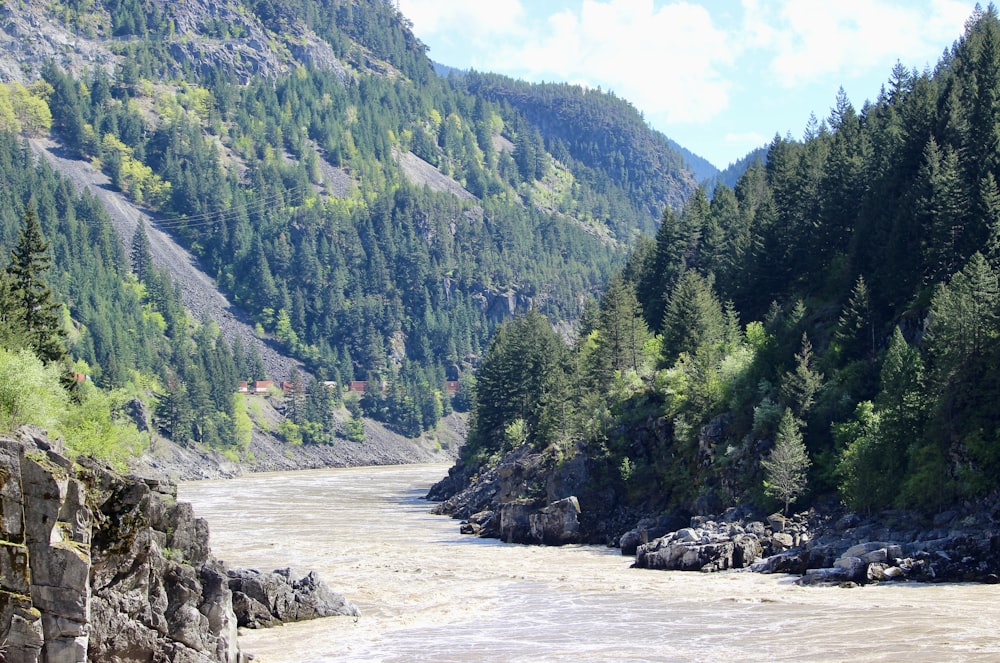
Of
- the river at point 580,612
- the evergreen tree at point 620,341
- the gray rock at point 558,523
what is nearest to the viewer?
the river at point 580,612

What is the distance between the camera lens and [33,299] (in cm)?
7681

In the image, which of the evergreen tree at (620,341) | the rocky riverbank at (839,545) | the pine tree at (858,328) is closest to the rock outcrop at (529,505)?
the rocky riverbank at (839,545)

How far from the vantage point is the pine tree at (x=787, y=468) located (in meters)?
75.2

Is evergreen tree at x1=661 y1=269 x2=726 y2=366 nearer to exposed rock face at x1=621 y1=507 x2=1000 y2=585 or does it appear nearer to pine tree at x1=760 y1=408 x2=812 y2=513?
pine tree at x1=760 y1=408 x2=812 y2=513

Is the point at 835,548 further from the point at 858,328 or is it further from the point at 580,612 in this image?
the point at 858,328

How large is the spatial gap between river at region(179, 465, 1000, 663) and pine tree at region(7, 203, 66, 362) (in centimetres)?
1660

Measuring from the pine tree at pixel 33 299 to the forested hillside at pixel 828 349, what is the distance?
37004mm

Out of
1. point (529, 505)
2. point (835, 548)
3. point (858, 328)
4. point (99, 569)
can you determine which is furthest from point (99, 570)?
point (858, 328)

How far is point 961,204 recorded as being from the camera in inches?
3233

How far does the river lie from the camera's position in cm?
4553

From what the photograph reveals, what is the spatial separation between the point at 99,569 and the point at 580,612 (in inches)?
974

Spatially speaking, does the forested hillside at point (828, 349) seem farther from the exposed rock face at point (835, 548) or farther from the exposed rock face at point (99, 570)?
the exposed rock face at point (99, 570)

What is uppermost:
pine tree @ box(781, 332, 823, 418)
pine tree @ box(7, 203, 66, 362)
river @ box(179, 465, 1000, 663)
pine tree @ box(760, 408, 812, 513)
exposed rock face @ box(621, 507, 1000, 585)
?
pine tree @ box(7, 203, 66, 362)

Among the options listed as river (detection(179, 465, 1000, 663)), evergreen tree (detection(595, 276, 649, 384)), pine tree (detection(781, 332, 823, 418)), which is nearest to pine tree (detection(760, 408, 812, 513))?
pine tree (detection(781, 332, 823, 418))
